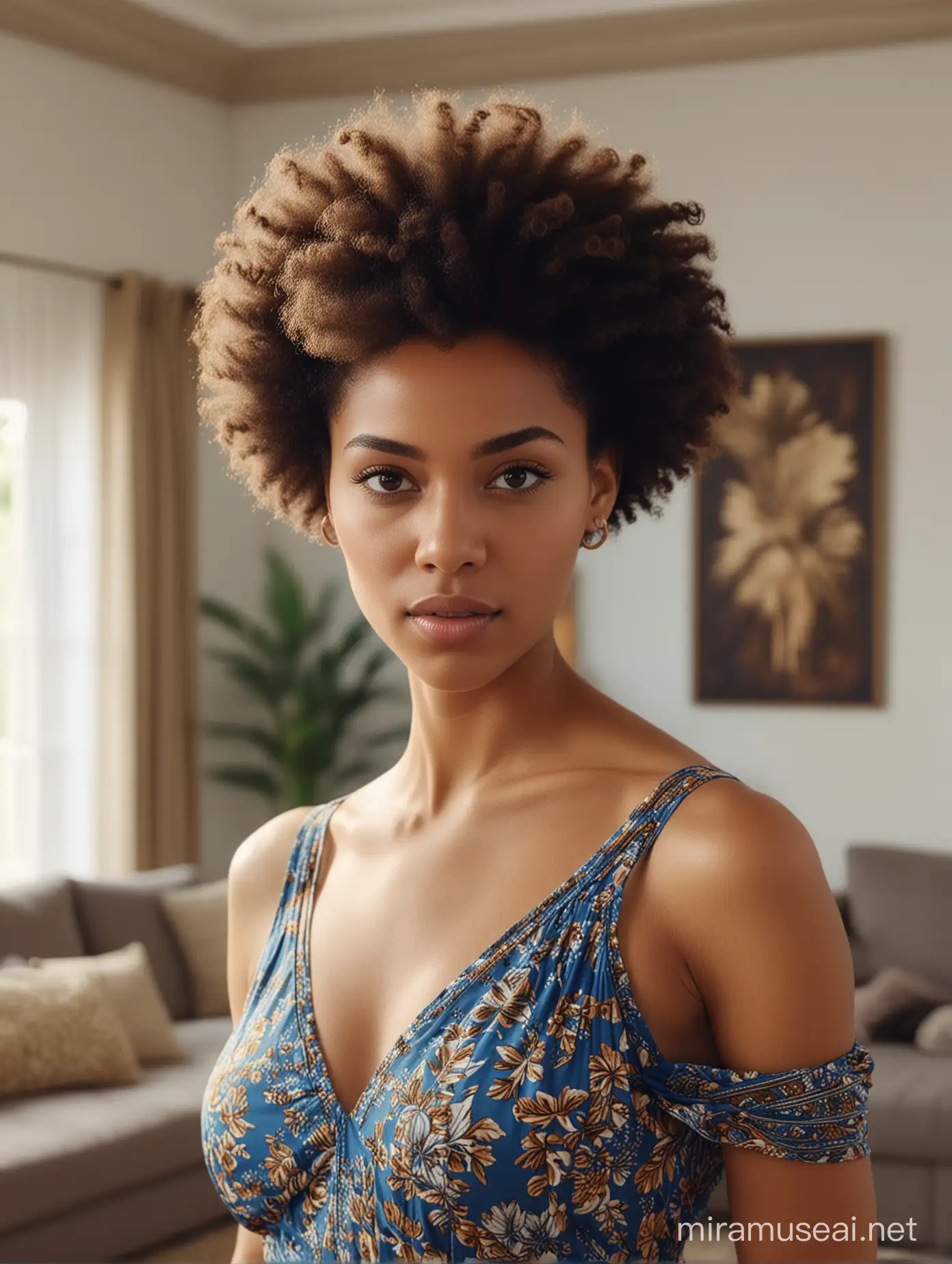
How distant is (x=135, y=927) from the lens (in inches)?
200

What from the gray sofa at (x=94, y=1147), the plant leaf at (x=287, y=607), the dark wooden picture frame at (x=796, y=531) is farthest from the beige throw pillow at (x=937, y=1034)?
the plant leaf at (x=287, y=607)

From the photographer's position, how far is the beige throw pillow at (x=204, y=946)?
201 inches

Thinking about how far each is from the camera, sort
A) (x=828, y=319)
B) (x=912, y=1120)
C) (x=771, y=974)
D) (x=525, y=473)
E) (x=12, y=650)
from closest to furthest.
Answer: (x=771, y=974)
(x=525, y=473)
(x=912, y=1120)
(x=12, y=650)
(x=828, y=319)

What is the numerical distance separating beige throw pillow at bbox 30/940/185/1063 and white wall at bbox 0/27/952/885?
2.24 m

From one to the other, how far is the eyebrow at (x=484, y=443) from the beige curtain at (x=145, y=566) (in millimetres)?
5008

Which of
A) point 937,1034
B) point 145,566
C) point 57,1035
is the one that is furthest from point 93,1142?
point 145,566

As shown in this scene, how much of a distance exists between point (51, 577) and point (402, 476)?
4980 millimetres

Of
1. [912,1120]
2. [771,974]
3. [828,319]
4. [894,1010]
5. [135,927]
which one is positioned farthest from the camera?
[828,319]

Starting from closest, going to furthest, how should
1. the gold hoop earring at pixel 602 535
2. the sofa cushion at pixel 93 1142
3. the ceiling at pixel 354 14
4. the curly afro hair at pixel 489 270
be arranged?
the curly afro hair at pixel 489 270 < the gold hoop earring at pixel 602 535 < the sofa cushion at pixel 93 1142 < the ceiling at pixel 354 14

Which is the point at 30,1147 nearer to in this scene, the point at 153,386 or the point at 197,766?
the point at 197,766

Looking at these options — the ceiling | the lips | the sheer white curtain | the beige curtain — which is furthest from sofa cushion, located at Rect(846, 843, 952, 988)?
the lips

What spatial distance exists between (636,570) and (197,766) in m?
1.89

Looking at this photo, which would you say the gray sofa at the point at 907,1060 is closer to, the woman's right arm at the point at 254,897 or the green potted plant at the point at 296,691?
the green potted plant at the point at 296,691

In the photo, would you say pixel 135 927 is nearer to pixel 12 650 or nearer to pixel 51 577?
pixel 12 650
